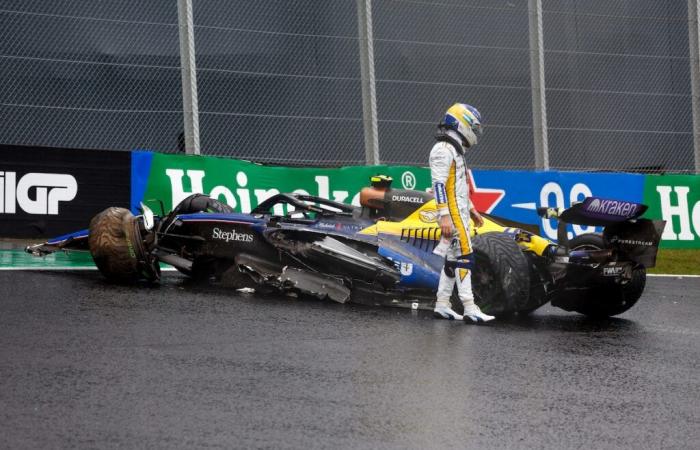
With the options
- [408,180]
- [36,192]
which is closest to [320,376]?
[36,192]

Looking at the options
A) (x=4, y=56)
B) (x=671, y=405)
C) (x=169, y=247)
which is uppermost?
(x=4, y=56)

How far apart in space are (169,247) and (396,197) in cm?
219

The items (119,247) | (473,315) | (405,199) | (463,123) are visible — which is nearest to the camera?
(473,315)

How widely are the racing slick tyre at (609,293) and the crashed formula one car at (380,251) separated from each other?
10 millimetres

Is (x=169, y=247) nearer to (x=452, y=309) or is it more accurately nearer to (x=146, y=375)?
(x=452, y=309)

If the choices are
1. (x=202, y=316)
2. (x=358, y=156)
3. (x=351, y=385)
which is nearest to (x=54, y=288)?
(x=202, y=316)

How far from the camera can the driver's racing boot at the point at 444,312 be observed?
902 centimetres

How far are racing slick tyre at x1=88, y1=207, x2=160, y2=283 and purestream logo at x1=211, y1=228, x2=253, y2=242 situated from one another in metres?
0.61

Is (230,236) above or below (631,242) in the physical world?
above

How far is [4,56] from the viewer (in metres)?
13.4

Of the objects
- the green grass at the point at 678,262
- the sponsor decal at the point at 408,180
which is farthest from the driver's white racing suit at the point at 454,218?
the green grass at the point at 678,262

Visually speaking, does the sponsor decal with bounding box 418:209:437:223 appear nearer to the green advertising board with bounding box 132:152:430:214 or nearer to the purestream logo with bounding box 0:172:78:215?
the green advertising board with bounding box 132:152:430:214

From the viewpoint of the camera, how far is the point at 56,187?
13656 millimetres

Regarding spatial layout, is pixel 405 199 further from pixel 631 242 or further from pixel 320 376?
pixel 320 376
